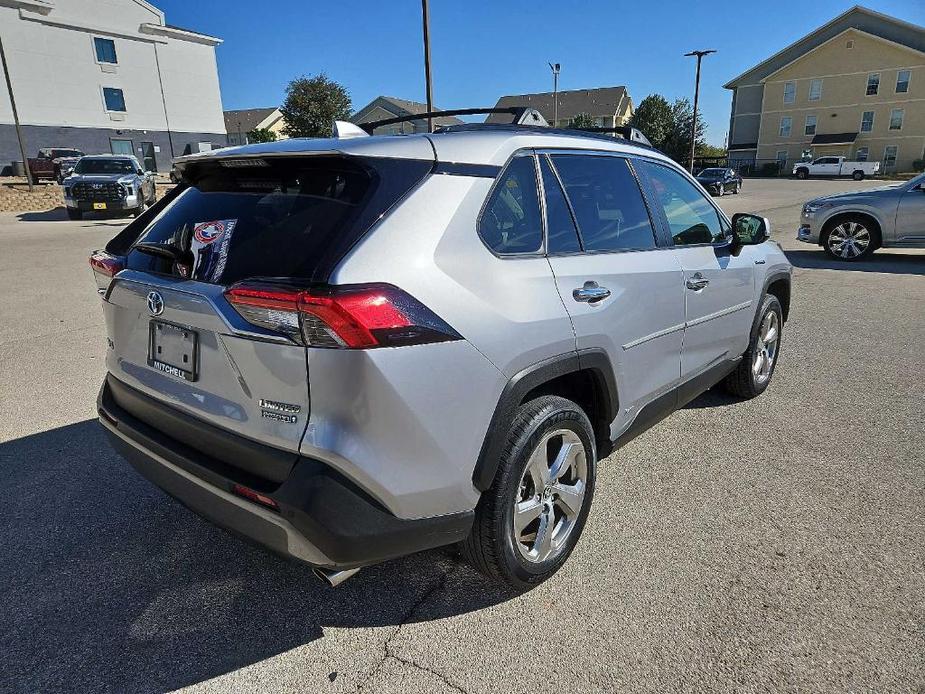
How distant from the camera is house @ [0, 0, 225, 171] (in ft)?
117

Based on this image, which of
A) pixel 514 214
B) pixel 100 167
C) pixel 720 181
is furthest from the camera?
pixel 720 181

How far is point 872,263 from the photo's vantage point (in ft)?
35.2

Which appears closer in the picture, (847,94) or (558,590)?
(558,590)

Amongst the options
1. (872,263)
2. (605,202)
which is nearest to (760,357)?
(605,202)

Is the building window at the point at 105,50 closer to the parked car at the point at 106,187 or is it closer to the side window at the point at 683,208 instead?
the parked car at the point at 106,187

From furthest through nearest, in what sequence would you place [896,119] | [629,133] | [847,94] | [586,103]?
[586,103], [847,94], [896,119], [629,133]

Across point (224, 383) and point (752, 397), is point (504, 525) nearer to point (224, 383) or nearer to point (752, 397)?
point (224, 383)

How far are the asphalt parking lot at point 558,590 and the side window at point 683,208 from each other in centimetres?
129

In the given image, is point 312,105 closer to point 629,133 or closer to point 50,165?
point 50,165

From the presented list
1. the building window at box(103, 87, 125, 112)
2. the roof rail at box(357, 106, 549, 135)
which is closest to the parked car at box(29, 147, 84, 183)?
the building window at box(103, 87, 125, 112)

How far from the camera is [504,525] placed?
7.30ft

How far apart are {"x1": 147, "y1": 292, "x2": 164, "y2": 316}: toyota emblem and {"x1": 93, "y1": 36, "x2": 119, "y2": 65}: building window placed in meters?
46.8

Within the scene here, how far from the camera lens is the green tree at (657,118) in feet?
195

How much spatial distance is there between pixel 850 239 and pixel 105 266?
39.0 ft
